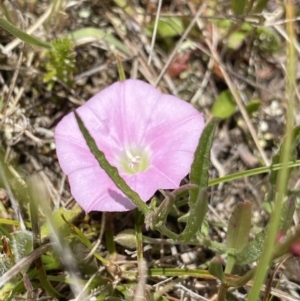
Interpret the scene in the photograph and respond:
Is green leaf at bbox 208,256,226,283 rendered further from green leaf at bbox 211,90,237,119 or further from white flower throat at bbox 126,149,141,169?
green leaf at bbox 211,90,237,119

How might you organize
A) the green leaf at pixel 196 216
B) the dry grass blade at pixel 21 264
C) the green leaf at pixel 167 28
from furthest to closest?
the green leaf at pixel 167 28, the dry grass blade at pixel 21 264, the green leaf at pixel 196 216

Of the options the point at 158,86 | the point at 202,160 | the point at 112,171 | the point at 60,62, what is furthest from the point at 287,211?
the point at 60,62

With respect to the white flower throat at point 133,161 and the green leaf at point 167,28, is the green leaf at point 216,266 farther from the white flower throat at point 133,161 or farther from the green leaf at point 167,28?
the green leaf at point 167,28

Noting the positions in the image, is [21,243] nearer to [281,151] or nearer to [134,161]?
[134,161]

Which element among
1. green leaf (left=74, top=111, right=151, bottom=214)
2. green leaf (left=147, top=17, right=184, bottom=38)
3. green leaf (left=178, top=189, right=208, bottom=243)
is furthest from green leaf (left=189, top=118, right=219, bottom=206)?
green leaf (left=147, top=17, right=184, bottom=38)

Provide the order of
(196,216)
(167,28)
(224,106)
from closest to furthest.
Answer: (196,216) → (224,106) → (167,28)

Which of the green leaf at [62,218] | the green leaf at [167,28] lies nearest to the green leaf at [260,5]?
the green leaf at [167,28]
